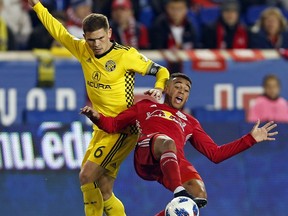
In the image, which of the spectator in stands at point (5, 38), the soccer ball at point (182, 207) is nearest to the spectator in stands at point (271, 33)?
the spectator in stands at point (5, 38)

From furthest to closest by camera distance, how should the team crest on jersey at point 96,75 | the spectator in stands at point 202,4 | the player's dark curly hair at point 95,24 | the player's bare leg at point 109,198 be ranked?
the spectator in stands at point 202,4, the player's bare leg at point 109,198, the team crest on jersey at point 96,75, the player's dark curly hair at point 95,24

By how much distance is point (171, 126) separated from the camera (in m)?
12.3

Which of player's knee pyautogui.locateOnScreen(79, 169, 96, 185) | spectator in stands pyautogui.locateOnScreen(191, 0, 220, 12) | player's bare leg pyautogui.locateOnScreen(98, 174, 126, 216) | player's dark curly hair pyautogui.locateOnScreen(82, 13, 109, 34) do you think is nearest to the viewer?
player's dark curly hair pyautogui.locateOnScreen(82, 13, 109, 34)

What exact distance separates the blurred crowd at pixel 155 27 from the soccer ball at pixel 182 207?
628 centimetres

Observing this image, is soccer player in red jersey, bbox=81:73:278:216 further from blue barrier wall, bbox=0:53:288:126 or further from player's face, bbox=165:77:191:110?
blue barrier wall, bbox=0:53:288:126

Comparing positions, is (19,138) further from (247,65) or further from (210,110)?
(247,65)

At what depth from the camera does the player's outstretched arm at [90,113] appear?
465 inches

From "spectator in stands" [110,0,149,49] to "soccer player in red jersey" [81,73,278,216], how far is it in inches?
189

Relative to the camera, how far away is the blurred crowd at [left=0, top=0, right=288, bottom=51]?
57.2 feet

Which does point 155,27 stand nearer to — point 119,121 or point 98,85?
point 98,85

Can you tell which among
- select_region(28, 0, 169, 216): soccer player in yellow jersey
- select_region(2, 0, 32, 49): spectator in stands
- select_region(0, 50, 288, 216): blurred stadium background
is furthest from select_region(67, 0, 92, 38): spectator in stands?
select_region(28, 0, 169, 216): soccer player in yellow jersey

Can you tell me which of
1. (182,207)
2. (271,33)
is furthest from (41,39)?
(182,207)

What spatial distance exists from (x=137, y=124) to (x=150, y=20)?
20.3 ft

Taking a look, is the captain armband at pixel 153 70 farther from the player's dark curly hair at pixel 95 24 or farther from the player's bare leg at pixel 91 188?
the player's bare leg at pixel 91 188
